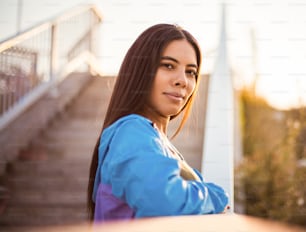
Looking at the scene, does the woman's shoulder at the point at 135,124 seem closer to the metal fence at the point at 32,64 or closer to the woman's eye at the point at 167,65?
the woman's eye at the point at 167,65

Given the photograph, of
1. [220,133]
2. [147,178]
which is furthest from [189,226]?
[220,133]

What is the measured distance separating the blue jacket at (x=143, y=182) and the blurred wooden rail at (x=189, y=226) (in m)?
0.23

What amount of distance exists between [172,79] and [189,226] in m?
0.60

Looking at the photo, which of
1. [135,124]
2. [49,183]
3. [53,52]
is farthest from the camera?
[53,52]

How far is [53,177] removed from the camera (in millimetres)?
2646

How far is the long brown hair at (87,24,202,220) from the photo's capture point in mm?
976

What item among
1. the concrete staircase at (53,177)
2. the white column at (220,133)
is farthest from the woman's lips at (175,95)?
the concrete staircase at (53,177)

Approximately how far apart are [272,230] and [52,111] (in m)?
3.25

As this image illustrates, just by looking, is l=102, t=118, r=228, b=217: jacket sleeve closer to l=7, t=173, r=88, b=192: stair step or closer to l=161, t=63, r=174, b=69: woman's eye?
l=161, t=63, r=174, b=69: woman's eye

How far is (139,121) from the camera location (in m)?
0.81

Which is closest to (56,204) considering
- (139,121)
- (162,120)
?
(162,120)

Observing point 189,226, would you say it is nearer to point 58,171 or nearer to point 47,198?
point 47,198

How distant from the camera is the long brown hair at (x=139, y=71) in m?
0.98

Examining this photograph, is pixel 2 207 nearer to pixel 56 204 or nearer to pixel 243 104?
pixel 56 204
